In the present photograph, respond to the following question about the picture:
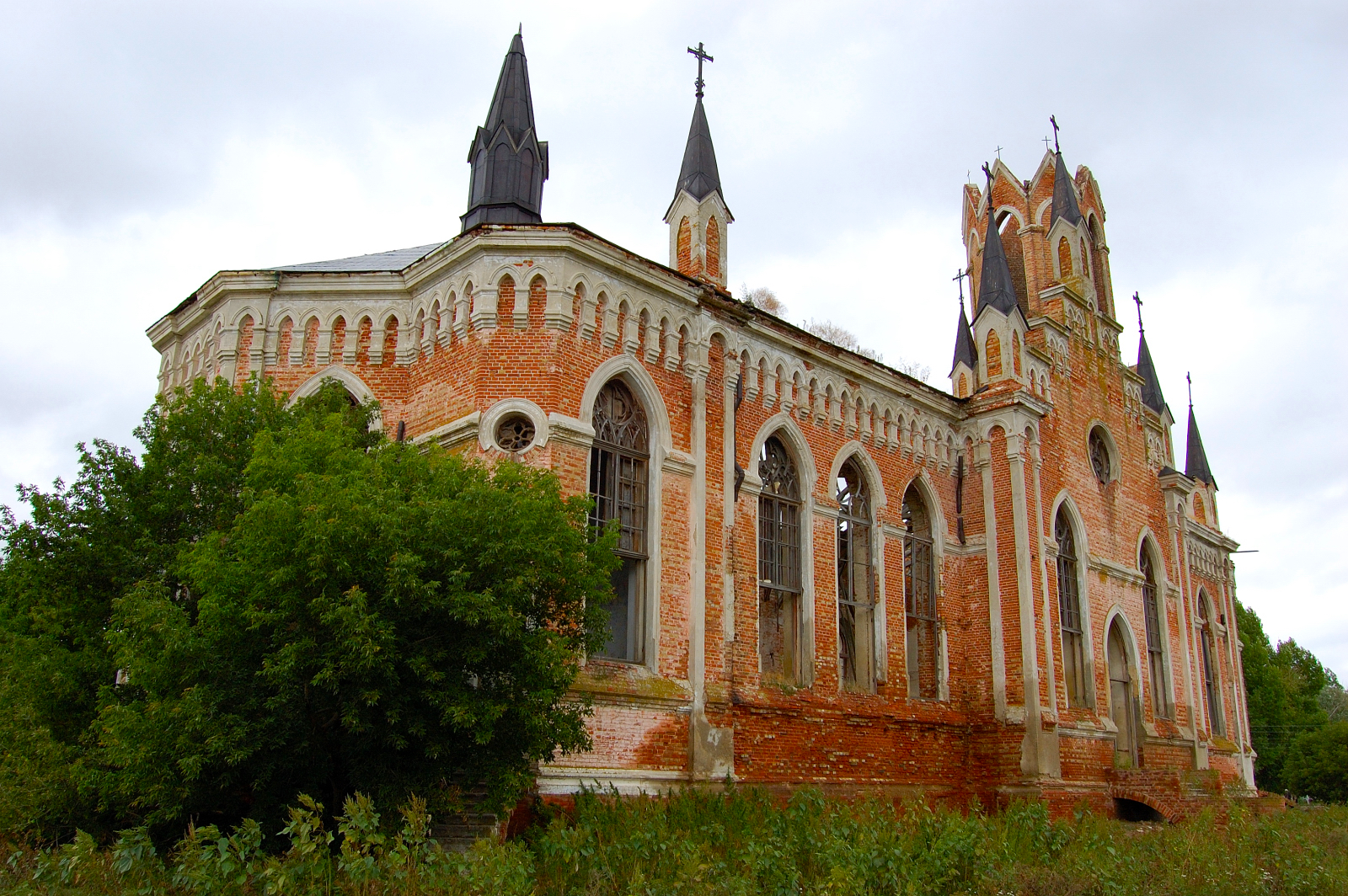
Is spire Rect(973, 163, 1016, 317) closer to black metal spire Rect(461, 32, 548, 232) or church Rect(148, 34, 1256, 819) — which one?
church Rect(148, 34, 1256, 819)

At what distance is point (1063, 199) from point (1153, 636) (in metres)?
8.83

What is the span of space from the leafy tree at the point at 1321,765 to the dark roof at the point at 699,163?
34.8m

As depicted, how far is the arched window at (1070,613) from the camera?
18.9m

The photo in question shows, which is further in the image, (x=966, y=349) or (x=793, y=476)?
(x=966, y=349)

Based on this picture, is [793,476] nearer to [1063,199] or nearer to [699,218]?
[699,218]

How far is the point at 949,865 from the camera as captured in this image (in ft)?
31.1

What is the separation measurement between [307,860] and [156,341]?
10872mm

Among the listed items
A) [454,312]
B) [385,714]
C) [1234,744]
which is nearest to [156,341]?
[454,312]

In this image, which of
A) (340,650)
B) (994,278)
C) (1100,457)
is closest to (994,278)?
(994,278)

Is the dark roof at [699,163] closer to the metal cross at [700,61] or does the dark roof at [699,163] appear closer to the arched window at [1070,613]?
the metal cross at [700,61]

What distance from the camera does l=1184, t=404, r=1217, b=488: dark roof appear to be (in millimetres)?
29859

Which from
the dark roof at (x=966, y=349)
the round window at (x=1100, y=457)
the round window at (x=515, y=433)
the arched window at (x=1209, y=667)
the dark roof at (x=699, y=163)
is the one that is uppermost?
the dark roof at (x=699, y=163)

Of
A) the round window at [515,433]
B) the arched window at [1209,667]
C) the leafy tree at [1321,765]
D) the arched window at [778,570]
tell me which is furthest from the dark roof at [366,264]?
the leafy tree at [1321,765]

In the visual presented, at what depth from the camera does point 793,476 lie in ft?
52.6
